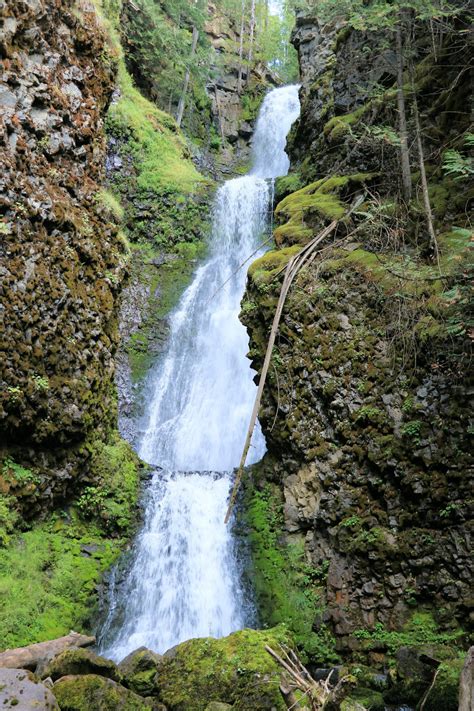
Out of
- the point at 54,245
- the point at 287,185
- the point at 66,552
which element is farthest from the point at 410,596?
the point at 287,185

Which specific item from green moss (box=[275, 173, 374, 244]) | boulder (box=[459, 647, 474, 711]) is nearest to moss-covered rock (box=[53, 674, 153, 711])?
boulder (box=[459, 647, 474, 711])

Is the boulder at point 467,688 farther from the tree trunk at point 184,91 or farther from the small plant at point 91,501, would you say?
the tree trunk at point 184,91

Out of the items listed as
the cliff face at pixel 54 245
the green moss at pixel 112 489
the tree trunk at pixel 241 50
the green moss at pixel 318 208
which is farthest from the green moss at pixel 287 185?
the tree trunk at pixel 241 50

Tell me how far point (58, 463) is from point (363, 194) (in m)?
7.67

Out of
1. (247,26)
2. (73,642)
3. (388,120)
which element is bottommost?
(73,642)

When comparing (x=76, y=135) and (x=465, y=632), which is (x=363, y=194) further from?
(x=465, y=632)

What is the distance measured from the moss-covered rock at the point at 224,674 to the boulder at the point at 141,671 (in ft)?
0.31

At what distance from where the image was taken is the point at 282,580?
7.40 m

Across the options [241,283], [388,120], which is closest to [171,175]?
[241,283]

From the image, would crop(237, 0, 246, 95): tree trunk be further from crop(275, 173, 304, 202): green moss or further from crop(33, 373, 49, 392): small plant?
crop(33, 373, 49, 392): small plant

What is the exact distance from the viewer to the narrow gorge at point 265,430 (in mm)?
5500

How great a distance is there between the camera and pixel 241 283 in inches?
622

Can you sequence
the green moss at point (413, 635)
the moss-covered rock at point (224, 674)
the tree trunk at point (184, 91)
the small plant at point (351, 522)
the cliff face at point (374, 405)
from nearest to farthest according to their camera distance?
1. the moss-covered rock at point (224, 674)
2. the green moss at point (413, 635)
3. the cliff face at point (374, 405)
4. the small plant at point (351, 522)
5. the tree trunk at point (184, 91)

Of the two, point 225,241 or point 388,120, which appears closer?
Result: point 388,120
